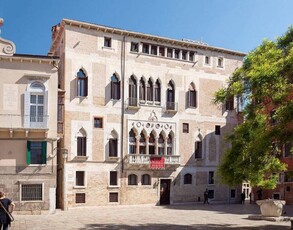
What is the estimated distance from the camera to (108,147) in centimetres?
3606

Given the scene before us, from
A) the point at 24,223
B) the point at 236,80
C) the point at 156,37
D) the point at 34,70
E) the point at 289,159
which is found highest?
the point at 156,37

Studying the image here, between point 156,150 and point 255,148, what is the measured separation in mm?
21306

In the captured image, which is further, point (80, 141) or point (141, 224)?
point (80, 141)

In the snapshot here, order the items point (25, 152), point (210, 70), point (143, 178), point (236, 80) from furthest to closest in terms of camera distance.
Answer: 1. point (210, 70)
2. point (143, 178)
3. point (25, 152)
4. point (236, 80)

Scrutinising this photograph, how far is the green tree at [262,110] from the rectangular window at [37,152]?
12.8m

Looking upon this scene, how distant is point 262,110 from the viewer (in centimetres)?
1862

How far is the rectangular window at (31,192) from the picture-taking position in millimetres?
27938

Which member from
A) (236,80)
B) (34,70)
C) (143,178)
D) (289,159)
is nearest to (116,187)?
(143,178)

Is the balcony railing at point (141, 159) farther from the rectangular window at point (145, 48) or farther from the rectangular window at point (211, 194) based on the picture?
the rectangular window at point (145, 48)

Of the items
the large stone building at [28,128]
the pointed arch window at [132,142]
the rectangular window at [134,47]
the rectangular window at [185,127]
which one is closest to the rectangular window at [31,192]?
the large stone building at [28,128]

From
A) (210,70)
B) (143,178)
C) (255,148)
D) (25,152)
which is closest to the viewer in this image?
(255,148)

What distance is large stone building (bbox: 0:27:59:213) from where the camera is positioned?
27.7 meters

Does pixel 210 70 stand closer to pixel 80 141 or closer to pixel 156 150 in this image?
pixel 156 150

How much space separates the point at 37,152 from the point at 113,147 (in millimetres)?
9180
